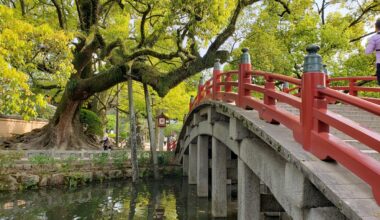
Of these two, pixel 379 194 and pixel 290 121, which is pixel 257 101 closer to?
pixel 290 121

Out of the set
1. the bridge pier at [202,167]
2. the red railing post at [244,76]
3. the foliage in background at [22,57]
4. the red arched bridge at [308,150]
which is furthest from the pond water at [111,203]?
the red railing post at [244,76]

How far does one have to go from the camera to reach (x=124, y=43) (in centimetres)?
1784

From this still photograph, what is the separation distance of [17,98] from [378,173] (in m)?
7.25

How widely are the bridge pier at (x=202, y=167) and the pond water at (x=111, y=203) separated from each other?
0.37m

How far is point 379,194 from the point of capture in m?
3.18

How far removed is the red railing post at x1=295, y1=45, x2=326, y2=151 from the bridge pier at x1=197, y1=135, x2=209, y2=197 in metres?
8.62

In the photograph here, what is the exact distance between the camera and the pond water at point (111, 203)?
446 inches

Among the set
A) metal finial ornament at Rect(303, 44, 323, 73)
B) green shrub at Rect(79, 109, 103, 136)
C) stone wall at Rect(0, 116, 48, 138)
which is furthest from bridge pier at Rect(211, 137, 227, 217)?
stone wall at Rect(0, 116, 48, 138)

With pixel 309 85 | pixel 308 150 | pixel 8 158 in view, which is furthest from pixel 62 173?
pixel 309 85

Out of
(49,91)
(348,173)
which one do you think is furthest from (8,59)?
(49,91)

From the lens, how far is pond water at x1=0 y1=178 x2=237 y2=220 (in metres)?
11.3

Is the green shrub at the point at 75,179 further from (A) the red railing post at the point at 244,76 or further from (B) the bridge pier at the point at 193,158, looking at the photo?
(A) the red railing post at the point at 244,76

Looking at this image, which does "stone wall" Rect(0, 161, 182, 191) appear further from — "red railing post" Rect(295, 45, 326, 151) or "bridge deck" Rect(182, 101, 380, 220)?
"red railing post" Rect(295, 45, 326, 151)

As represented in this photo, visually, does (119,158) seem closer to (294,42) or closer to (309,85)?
(294,42)
